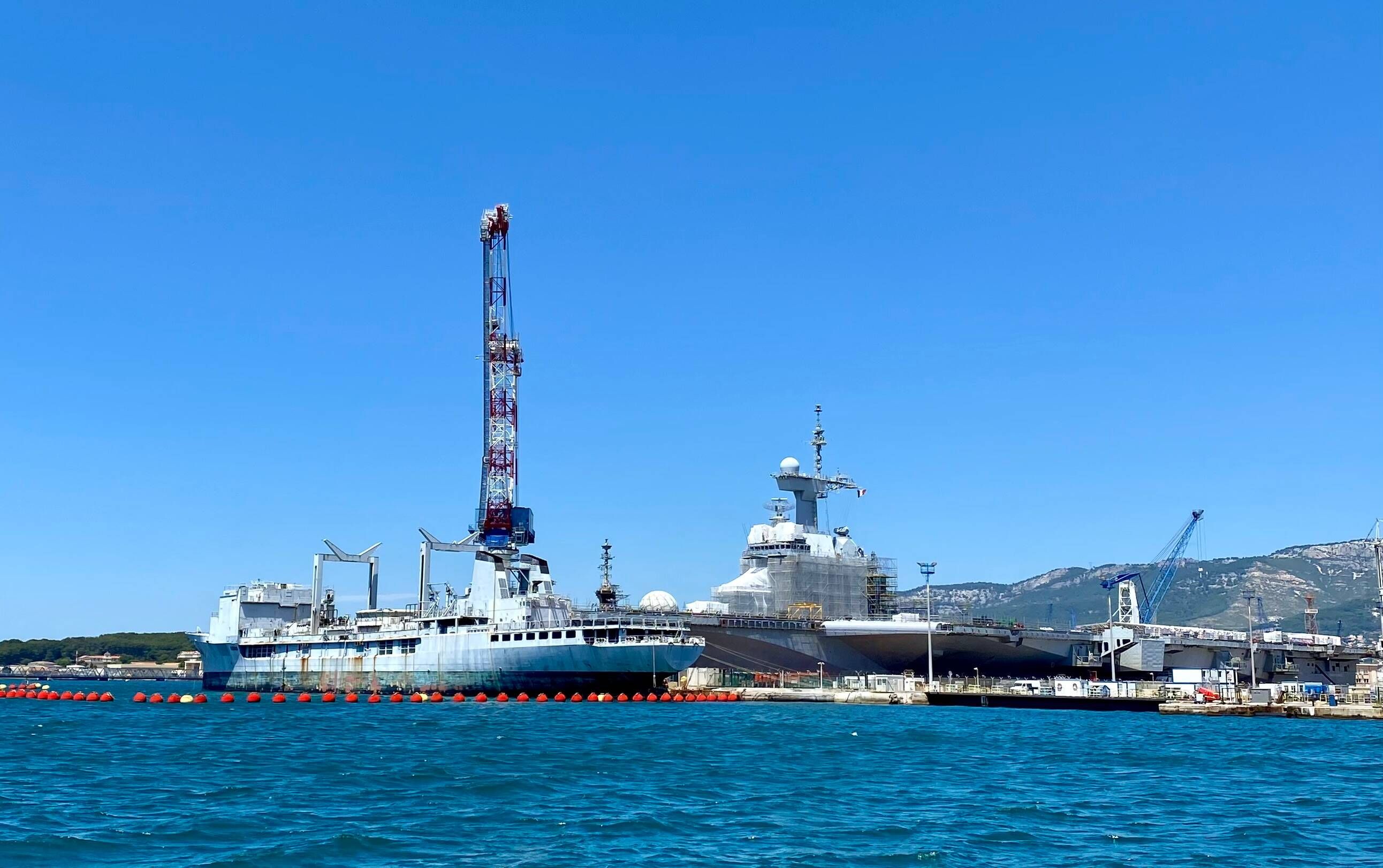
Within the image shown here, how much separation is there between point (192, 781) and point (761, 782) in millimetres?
18315

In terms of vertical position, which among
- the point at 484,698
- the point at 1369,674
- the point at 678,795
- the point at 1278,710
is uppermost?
the point at 678,795

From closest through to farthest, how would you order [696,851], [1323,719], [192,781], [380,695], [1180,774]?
[696,851]
[192,781]
[1180,774]
[1323,719]
[380,695]

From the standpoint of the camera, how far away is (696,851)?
1093 inches

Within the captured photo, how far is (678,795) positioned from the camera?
36.7 m

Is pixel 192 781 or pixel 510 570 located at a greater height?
pixel 510 570

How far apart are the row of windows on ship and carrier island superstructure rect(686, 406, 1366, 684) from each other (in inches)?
488

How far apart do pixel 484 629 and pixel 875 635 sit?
32782mm

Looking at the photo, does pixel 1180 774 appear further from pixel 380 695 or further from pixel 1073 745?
pixel 380 695

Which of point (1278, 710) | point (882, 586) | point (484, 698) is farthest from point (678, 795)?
point (882, 586)

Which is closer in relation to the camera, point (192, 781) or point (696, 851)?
point (696, 851)

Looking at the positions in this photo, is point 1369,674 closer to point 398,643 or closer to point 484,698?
point 484,698

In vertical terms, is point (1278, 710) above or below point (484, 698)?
below

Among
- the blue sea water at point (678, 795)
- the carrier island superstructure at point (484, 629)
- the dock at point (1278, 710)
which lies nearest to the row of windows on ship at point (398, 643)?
the carrier island superstructure at point (484, 629)

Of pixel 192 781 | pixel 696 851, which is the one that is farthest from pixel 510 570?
pixel 696 851
